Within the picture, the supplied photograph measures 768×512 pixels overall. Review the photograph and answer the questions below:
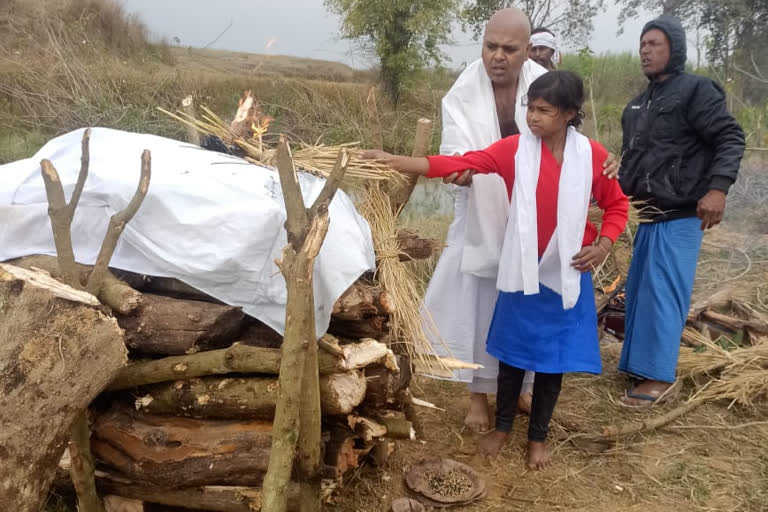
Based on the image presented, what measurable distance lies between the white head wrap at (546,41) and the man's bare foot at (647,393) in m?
2.13

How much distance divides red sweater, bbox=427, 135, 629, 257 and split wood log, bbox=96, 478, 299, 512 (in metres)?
1.44

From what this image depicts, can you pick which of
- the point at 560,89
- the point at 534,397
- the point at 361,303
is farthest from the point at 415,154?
the point at 534,397

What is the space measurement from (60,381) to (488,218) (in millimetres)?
1963

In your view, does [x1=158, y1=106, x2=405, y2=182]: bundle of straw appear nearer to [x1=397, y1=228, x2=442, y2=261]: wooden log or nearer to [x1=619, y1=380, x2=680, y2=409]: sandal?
[x1=397, y1=228, x2=442, y2=261]: wooden log

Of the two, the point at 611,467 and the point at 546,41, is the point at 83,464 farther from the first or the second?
the point at 546,41

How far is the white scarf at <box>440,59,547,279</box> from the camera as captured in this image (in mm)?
2955

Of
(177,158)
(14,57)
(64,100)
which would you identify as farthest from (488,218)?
(14,57)

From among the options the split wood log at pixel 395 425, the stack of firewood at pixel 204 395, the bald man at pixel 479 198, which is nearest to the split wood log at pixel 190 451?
the stack of firewood at pixel 204 395

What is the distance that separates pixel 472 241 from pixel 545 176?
52 cm

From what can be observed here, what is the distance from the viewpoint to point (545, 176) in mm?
2658

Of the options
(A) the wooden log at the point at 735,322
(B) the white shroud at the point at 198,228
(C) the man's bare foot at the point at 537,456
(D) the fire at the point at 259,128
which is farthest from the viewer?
(A) the wooden log at the point at 735,322

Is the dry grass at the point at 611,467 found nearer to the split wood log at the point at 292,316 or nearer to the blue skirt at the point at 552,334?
the blue skirt at the point at 552,334

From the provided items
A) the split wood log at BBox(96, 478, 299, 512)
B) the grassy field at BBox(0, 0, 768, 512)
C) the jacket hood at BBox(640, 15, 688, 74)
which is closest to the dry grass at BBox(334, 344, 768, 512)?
the grassy field at BBox(0, 0, 768, 512)

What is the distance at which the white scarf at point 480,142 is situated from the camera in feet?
9.70
